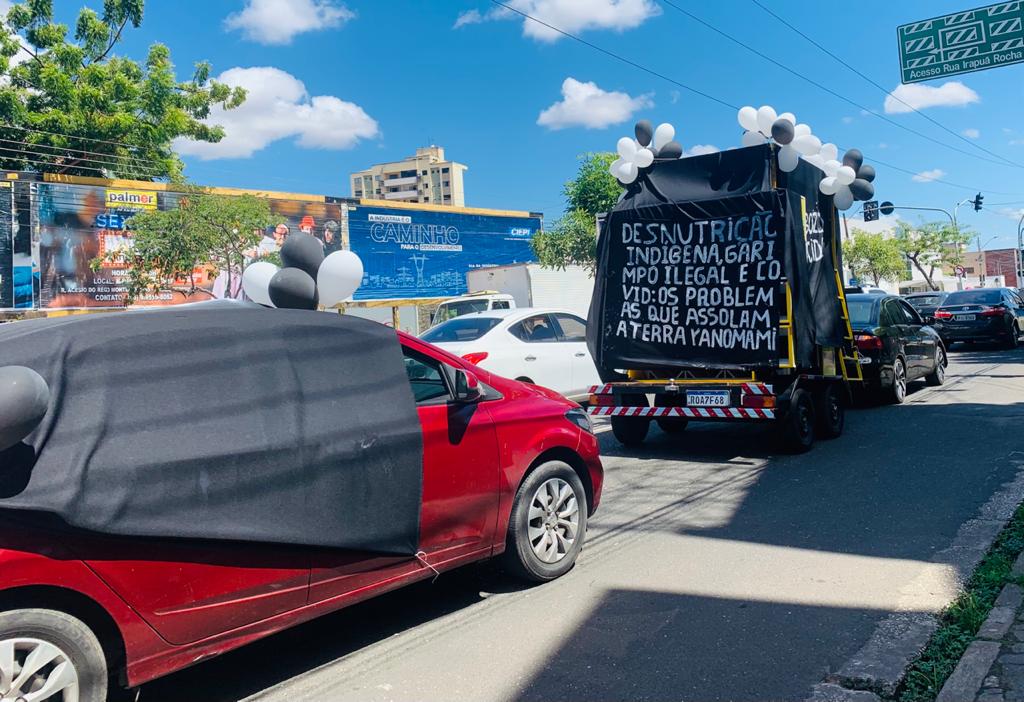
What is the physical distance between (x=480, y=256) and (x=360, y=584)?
1555 inches

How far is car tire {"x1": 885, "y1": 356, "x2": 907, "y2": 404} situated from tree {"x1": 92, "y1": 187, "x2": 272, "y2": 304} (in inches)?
766

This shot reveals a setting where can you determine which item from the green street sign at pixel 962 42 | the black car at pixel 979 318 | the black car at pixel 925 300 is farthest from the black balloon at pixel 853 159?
the black car at pixel 925 300

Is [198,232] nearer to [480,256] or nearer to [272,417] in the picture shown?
[480,256]

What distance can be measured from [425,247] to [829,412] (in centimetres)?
3265

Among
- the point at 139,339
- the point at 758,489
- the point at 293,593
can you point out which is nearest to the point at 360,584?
the point at 293,593

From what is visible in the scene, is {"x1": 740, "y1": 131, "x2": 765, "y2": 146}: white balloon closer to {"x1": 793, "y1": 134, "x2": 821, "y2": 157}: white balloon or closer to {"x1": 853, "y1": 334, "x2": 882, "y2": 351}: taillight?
{"x1": 793, "y1": 134, "x2": 821, "y2": 157}: white balloon

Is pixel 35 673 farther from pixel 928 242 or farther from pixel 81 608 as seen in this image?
pixel 928 242

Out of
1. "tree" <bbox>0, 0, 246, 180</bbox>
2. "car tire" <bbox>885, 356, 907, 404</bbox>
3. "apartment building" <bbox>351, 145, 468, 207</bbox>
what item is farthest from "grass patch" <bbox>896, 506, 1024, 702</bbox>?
"apartment building" <bbox>351, 145, 468, 207</bbox>

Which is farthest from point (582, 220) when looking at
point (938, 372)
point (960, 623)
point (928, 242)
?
point (928, 242)

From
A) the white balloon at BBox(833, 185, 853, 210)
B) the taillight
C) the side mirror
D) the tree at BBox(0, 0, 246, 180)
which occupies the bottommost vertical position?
the taillight


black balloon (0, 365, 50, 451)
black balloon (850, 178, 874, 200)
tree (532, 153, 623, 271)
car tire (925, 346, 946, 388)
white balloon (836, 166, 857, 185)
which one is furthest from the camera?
tree (532, 153, 623, 271)

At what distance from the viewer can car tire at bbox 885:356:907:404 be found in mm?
11711

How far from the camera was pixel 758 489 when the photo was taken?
7.21m

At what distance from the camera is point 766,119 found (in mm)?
8773
